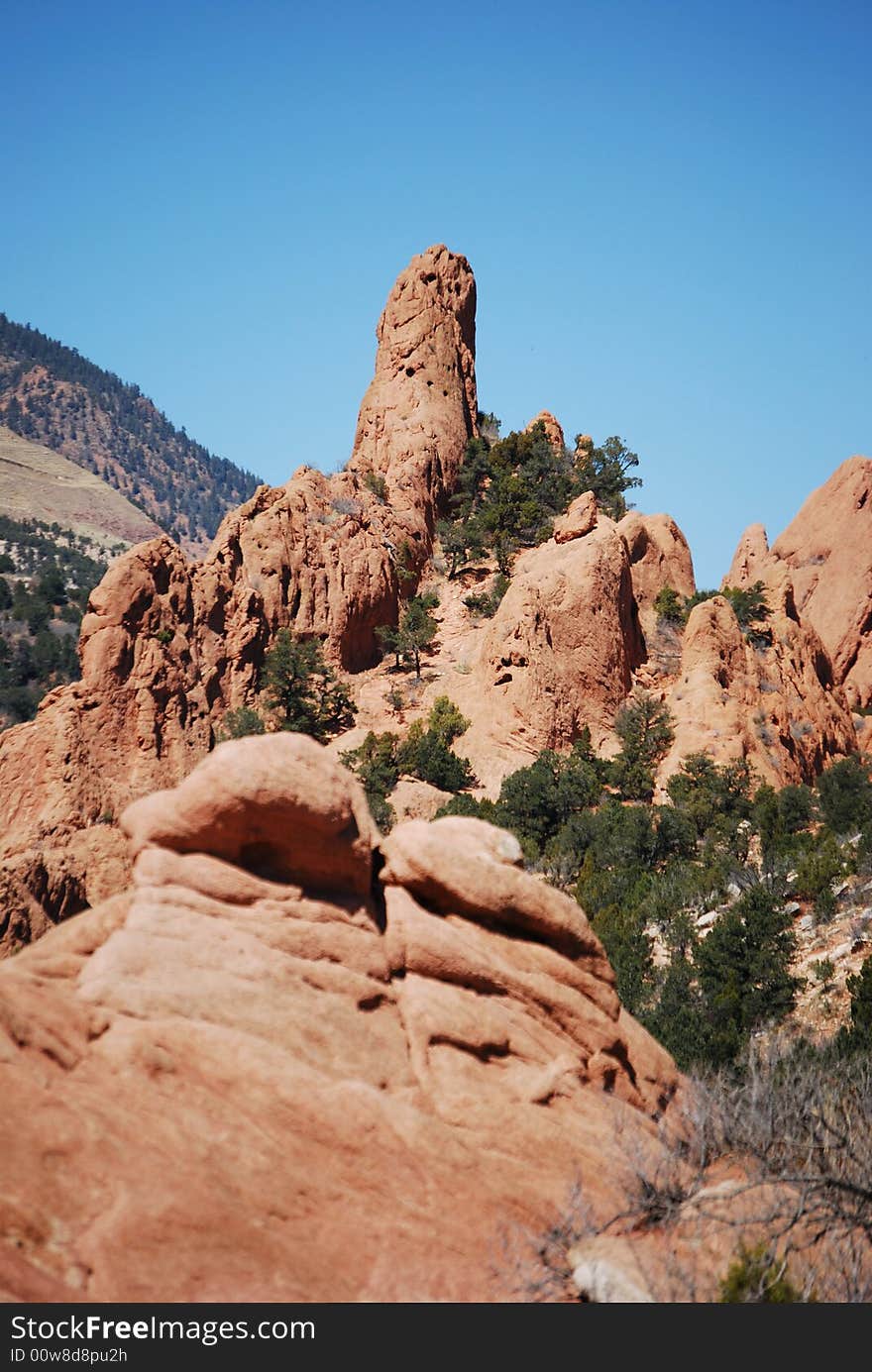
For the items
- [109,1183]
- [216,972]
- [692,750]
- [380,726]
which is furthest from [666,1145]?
[380,726]

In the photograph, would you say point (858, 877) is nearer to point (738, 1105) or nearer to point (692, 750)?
point (692, 750)

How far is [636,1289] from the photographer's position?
37.1 feet

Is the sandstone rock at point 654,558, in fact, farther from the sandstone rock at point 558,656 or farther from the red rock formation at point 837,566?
the red rock formation at point 837,566

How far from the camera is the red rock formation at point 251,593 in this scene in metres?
36.3

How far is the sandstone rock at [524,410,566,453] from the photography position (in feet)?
198

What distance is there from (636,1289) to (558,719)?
108ft

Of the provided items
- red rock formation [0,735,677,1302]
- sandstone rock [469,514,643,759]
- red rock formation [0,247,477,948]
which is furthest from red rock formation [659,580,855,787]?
red rock formation [0,735,677,1302]

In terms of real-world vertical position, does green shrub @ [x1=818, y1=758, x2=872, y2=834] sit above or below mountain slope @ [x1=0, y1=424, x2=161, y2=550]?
below

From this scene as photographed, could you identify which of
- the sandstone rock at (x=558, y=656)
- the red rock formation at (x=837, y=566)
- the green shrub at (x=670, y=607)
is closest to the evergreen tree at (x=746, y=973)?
the sandstone rock at (x=558, y=656)

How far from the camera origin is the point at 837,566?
5981 cm

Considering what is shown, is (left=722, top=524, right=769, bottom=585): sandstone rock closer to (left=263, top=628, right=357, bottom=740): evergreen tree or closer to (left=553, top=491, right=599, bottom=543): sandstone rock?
(left=553, top=491, right=599, bottom=543): sandstone rock
